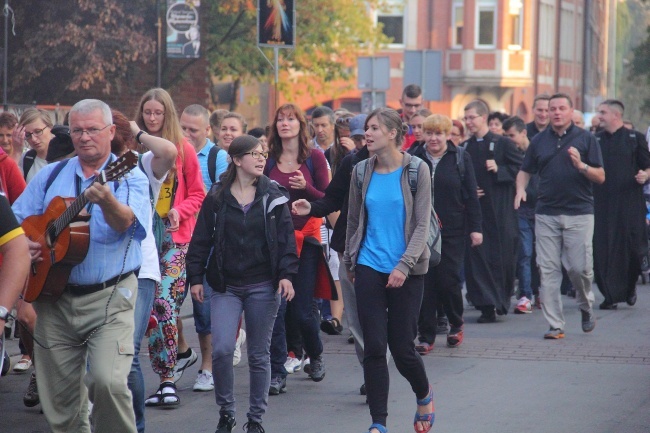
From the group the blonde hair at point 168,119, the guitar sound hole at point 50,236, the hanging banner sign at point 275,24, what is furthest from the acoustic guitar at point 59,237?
the hanging banner sign at point 275,24

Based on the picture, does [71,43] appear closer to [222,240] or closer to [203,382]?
[203,382]

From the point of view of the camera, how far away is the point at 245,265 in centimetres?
693

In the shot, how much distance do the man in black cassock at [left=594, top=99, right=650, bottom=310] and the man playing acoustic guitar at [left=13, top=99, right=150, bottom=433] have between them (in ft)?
27.3

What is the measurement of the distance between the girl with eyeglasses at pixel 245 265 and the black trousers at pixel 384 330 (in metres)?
0.45

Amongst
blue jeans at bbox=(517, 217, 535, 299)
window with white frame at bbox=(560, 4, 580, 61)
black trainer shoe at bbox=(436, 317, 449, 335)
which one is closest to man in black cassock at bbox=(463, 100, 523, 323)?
blue jeans at bbox=(517, 217, 535, 299)

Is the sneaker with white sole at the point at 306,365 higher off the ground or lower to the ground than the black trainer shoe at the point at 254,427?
lower

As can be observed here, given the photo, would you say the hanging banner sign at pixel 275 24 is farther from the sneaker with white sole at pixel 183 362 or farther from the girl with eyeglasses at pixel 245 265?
the girl with eyeglasses at pixel 245 265

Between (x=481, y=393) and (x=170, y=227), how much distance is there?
2412 mm

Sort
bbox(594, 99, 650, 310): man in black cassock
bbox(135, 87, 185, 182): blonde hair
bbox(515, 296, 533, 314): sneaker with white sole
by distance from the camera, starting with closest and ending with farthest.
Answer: bbox(135, 87, 185, 182): blonde hair
bbox(515, 296, 533, 314): sneaker with white sole
bbox(594, 99, 650, 310): man in black cassock

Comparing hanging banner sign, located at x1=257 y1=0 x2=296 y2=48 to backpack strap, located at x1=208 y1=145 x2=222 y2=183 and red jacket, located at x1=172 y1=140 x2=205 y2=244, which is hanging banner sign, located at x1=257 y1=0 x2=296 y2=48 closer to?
backpack strap, located at x1=208 y1=145 x2=222 y2=183

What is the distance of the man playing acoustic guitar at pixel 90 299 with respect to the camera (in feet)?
17.9

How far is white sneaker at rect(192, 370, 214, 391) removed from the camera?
838 cm

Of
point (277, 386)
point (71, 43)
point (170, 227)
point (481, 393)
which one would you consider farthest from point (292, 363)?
point (71, 43)

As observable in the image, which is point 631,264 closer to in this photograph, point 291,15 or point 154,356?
point 291,15
